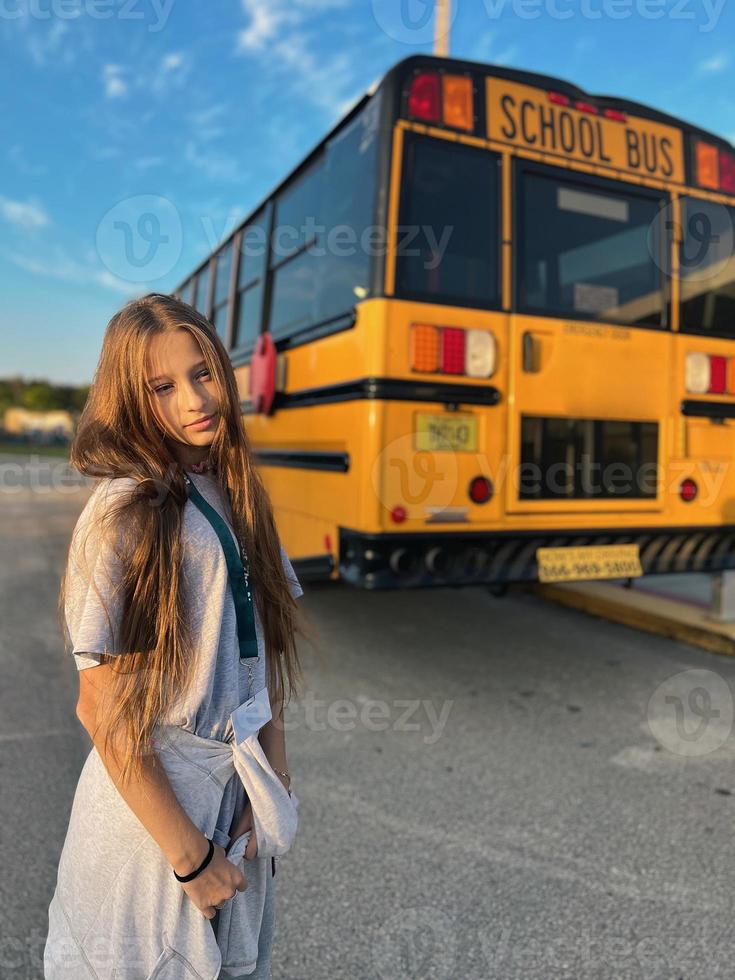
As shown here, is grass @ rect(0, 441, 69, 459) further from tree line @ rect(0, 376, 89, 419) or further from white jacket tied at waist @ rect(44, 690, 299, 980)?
white jacket tied at waist @ rect(44, 690, 299, 980)

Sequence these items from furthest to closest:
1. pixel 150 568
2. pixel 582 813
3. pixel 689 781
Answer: pixel 689 781, pixel 582 813, pixel 150 568

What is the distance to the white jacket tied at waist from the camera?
1.06m

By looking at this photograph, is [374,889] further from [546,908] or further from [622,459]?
[622,459]

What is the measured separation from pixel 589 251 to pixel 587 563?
5.09ft

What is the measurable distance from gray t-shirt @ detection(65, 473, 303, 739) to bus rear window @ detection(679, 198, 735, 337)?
11.7 feet

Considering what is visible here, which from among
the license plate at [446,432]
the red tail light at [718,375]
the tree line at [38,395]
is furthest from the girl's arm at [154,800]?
the tree line at [38,395]

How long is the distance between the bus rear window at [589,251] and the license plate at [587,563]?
1.14 m

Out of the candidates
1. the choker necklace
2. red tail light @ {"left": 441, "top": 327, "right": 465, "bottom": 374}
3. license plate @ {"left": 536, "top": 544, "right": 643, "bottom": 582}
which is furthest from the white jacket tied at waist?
license plate @ {"left": 536, "top": 544, "right": 643, "bottom": 582}

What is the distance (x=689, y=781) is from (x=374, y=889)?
54.1 inches

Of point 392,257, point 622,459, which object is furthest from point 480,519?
point 392,257

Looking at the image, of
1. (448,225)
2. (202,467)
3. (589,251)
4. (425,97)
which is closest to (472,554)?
(448,225)

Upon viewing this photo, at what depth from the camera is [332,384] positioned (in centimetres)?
366

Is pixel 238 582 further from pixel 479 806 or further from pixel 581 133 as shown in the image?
pixel 581 133

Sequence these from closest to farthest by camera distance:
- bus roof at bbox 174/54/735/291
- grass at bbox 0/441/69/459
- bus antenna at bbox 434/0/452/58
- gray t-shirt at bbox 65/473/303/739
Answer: gray t-shirt at bbox 65/473/303/739
bus roof at bbox 174/54/735/291
bus antenna at bbox 434/0/452/58
grass at bbox 0/441/69/459
